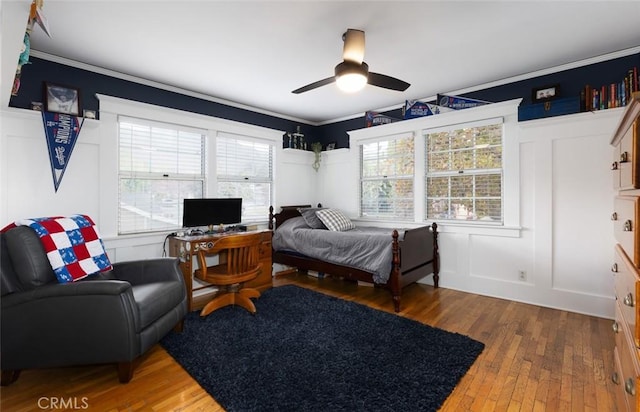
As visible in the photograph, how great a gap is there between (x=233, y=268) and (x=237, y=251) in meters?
0.17

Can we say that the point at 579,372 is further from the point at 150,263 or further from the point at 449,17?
the point at 150,263

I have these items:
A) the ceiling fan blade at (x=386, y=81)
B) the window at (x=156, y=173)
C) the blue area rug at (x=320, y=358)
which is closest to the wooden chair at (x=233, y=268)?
the blue area rug at (x=320, y=358)

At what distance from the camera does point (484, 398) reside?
5.79 ft

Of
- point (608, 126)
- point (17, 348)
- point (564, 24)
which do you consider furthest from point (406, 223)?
point (17, 348)

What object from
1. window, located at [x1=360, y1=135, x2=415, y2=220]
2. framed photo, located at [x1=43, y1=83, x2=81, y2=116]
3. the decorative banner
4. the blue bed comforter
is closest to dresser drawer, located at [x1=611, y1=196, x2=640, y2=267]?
the blue bed comforter

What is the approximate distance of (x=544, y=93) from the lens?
10.5ft

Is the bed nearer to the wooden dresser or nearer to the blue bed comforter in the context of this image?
the blue bed comforter

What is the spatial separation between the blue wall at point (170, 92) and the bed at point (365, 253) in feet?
5.92

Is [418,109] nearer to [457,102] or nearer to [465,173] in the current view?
[457,102]

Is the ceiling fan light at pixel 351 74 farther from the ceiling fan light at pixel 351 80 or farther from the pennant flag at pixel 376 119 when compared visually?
the pennant flag at pixel 376 119

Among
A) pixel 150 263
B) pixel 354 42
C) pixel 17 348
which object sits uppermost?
pixel 354 42

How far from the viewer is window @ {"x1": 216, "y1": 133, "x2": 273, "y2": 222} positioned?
13.4 ft

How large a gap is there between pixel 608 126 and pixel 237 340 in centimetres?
396

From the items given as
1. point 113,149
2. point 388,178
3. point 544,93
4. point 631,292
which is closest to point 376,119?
point 388,178
